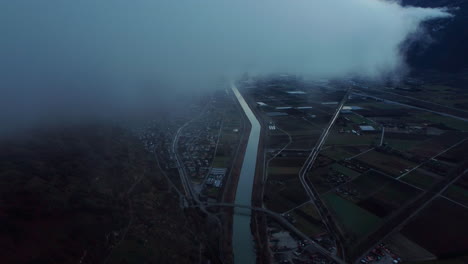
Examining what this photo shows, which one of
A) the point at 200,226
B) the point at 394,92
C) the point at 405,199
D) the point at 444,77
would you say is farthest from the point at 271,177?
the point at 444,77

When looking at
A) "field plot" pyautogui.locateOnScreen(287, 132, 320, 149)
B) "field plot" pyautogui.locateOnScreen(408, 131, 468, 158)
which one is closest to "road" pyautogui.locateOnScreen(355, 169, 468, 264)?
"field plot" pyautogui.locateOnScreen(408, 131, 468, 158)

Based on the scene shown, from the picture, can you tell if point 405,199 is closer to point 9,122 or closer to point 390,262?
point 390,262

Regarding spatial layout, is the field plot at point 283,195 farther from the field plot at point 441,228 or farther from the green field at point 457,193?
the green field at point 457,193

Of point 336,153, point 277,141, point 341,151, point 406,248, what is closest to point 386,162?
point 341,151

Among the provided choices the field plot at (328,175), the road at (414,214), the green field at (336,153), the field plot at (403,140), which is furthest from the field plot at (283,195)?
the field plot at (403,140)

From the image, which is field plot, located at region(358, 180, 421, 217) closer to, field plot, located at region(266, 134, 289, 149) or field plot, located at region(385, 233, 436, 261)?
field plot, located at region(385, 233, 436, 261)

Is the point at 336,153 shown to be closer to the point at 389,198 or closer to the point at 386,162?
the point at 386,162
